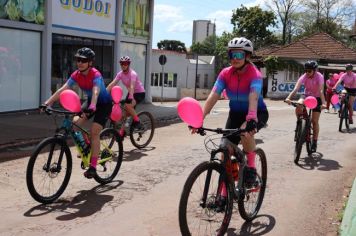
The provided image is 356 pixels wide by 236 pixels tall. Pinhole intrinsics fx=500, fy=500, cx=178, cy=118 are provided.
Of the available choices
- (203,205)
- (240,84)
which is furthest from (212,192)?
(240,84)

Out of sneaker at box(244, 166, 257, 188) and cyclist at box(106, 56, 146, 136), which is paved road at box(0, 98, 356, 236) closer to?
sneaker at box(244, 166, 257, 188)

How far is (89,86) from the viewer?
21.9ft

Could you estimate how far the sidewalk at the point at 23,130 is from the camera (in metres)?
9.59

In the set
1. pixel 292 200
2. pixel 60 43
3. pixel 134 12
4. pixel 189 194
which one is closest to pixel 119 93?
pixel 292 200

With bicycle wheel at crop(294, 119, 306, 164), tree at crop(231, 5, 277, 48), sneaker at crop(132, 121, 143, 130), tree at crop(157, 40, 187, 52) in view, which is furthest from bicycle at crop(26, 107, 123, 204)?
tree at crop(157, 40, 187, 52)

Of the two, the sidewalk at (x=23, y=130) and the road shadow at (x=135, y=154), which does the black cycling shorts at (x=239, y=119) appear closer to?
the road shadow at (x=135, y=154)

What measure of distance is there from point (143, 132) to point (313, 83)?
11.4ft

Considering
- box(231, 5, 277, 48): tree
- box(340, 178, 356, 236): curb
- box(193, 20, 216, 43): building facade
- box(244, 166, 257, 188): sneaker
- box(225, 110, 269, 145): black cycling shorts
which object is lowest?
box(340, 178, 356, 236): curb

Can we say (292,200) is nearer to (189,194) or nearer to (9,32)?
(189,194)

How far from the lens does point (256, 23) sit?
186 ft

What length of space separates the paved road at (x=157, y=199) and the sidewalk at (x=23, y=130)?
1329 millimetres

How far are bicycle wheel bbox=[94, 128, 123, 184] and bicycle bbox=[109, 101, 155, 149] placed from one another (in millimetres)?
1905

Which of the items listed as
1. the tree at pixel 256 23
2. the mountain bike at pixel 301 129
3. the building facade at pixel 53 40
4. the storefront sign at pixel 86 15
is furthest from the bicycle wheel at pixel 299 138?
the tree at pixel 256 23

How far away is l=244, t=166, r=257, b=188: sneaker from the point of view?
5.38 metres
